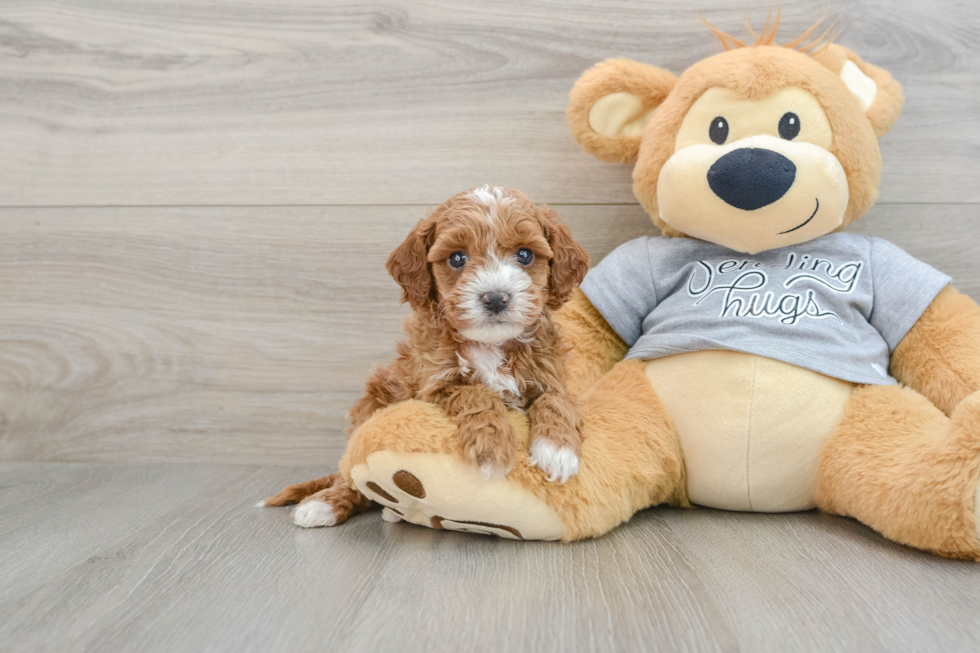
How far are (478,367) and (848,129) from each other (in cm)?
79

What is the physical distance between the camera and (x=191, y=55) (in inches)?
62.6

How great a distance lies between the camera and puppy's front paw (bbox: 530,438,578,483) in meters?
1.02

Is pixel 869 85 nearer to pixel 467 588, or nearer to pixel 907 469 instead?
pixel 907 469

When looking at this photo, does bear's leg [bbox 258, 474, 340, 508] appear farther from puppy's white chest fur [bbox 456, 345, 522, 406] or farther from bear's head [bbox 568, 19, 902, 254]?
bear's head [bbox 568, 19, 902, 254]

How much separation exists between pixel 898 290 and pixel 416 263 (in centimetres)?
88

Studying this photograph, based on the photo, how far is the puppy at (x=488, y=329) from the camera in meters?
1.01

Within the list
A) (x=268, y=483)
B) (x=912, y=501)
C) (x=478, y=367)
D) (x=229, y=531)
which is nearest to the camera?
(x=912, y=501)

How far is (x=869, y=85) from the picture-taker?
52.4 inches

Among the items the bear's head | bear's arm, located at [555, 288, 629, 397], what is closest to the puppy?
bear's arm, located at [555, 288, 629, 397]

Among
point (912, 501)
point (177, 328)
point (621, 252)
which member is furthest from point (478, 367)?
point (177, 328)

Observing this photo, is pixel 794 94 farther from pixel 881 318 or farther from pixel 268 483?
pixel 268 483

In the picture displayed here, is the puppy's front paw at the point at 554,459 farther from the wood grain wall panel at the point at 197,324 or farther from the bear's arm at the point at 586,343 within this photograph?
the wood grain wall panel at the point at 197,324

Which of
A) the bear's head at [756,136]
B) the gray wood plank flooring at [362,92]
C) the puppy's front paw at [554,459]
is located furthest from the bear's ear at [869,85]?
the puppy's front paw at [554,459]

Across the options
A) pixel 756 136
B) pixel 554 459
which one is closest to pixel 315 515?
pixel 554 459
